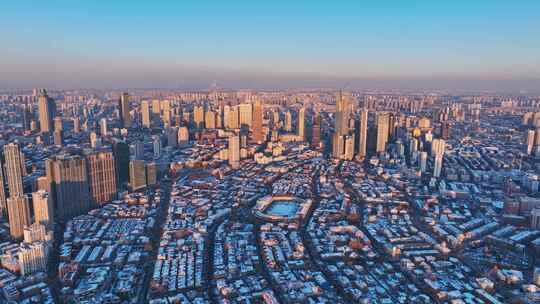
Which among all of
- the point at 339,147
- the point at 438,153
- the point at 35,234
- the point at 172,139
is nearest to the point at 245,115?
the point at 172,139

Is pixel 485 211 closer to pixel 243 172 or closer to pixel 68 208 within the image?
pixel 243 172

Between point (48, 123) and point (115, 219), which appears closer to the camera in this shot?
point (115, 219)

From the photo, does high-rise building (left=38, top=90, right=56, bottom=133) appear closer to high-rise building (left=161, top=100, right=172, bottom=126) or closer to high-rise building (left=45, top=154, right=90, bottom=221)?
high-rise building (left=161, top=100, right=172, bottom=126)

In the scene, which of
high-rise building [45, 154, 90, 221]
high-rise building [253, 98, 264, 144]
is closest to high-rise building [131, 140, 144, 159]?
high-rise building [45, 154, 90, 221]

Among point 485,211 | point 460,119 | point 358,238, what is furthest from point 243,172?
point 460,119

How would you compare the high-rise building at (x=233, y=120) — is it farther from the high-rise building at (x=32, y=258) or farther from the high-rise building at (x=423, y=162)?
the high-rise building at (x=32, y=258)

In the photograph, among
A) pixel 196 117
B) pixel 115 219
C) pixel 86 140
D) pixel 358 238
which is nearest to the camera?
pixel 358 238

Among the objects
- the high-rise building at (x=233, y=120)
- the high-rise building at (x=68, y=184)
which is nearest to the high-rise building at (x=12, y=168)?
the high-rise building at (x=68, y=184)
